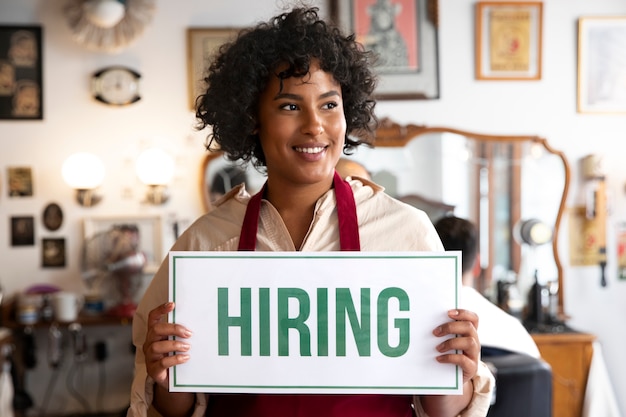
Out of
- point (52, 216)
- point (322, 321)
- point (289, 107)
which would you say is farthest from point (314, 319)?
point (52, 216)

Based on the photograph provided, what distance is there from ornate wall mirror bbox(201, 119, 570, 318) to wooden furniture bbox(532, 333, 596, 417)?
1.39 ft

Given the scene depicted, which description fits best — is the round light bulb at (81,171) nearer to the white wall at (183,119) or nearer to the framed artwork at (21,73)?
the white wall at (183,119)

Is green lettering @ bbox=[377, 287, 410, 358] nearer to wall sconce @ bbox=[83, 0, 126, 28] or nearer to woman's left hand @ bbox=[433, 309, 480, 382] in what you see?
woman's left hand @ bbox=[433, 309, 480, 382]

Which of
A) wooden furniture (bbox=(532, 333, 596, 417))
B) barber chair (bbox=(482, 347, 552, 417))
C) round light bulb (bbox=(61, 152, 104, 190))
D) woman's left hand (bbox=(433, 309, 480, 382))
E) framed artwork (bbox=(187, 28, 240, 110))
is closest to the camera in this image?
woman's left hand (bbox=(433, 309, 480, 382))

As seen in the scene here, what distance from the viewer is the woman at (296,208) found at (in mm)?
1238

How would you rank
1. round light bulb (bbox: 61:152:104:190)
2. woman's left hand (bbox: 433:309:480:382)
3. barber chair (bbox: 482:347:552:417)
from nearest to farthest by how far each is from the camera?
1. woman's left hand (bbox: 433:309:480:382)
2. barber chair (bbox: 482:347:552:417)
3. round light bulb (bbox: 61:152:104:190)

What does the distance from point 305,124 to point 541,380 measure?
4.26 ft

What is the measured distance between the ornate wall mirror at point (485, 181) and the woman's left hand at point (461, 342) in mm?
Answer: 2729

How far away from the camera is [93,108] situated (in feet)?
12.8

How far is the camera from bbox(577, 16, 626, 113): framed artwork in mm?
3941

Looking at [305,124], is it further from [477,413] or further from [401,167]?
[401,167]

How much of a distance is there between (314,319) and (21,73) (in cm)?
327

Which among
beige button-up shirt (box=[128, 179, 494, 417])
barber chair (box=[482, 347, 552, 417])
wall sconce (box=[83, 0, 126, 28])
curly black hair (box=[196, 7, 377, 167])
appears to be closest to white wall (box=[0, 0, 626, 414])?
wall sconce (box=[83, 0, 126, 28])

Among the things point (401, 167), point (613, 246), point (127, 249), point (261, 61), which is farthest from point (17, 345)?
point (613, 246)
